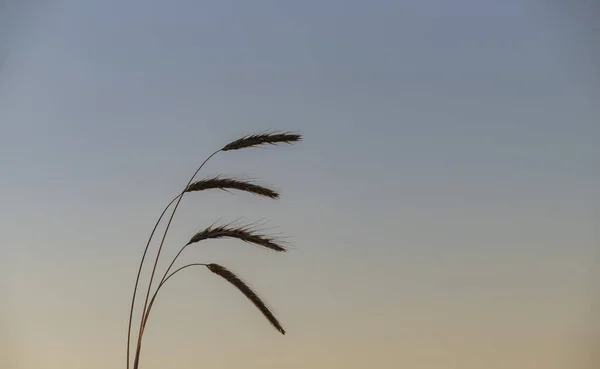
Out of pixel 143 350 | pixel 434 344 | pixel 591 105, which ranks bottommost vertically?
pixel 143 350

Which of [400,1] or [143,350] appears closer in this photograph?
[143,350]

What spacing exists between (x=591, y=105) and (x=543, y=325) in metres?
1.22

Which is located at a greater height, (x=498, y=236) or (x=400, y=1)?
(x=400, y=1)

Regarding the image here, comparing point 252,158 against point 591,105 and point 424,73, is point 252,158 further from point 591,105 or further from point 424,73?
point 591,105

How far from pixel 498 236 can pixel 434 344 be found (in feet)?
2.20

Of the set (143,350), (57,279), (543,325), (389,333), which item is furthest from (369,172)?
(57,279)

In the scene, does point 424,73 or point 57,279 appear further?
point 424,73

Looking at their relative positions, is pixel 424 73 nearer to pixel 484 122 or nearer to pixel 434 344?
pixel 484 122

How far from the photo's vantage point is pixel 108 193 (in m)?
3.19

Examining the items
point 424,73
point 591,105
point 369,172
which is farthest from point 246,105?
point 591,105

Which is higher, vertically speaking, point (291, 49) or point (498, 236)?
point (291, 49)

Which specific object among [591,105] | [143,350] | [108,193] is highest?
[591,105]

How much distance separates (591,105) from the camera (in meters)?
3.27

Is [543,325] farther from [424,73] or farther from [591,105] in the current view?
[424,73]
